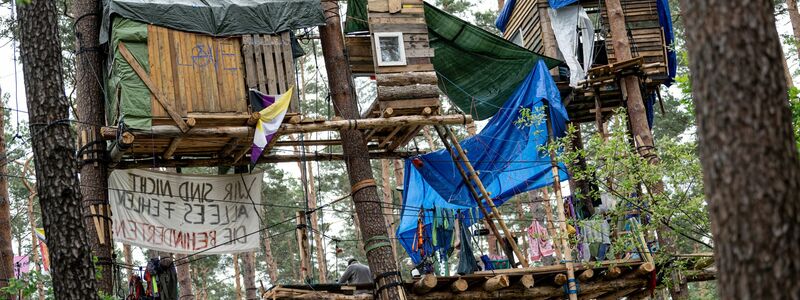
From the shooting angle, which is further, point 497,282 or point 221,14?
point 497,282

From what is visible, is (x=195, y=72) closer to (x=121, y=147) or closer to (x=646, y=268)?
(x=121, y=147)

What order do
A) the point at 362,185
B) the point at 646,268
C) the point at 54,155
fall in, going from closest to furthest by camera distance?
the point at 54,155
the point at 362,185
the point at 646,268

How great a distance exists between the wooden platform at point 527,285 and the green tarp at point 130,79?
3.28m

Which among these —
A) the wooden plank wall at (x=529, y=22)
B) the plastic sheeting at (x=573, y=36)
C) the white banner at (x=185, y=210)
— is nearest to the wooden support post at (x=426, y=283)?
the white banner at (x=185, y=210)

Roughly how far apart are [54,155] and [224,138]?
16.1 ft

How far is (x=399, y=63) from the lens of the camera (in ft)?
50.6

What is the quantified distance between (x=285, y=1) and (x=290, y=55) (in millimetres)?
965

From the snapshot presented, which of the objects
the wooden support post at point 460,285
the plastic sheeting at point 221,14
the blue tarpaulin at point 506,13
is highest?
the blue tarpaulin at point 506,13

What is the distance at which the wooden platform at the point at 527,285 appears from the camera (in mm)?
14258

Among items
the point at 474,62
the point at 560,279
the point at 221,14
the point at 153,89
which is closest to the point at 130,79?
the point at 153,89

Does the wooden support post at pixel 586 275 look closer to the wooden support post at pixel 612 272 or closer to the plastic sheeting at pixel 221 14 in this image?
the wooden support post at pixel 612 272

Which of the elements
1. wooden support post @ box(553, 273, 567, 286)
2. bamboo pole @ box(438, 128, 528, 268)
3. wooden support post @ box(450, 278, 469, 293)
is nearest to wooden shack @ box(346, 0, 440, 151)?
bamboo pole @ box(438, 128, 528, 268)

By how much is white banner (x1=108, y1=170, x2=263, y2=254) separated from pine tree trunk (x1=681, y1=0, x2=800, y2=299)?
11242 mm

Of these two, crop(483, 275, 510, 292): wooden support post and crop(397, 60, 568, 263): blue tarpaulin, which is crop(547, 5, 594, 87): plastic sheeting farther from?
crop(483, 275, 510, 292): wooden support post
